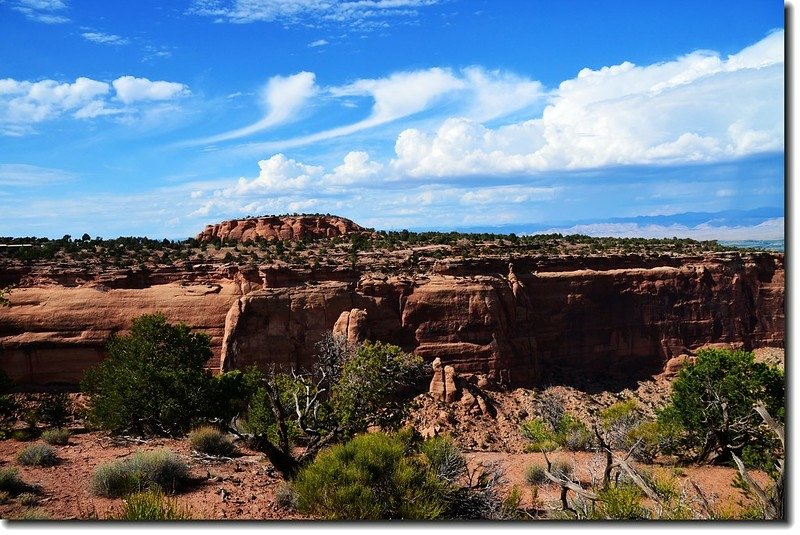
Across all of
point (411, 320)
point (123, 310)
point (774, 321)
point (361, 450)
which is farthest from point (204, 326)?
point (774, 321)

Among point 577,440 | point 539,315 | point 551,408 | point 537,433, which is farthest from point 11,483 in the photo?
point 539,315

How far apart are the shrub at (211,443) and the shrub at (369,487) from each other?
5408 millimetres

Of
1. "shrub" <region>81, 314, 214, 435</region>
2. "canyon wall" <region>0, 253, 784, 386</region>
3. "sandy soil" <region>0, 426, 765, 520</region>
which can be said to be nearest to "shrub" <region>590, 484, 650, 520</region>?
"sandy soil" <region>0, 426, 765, 520</region>

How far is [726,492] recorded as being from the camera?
1433cm

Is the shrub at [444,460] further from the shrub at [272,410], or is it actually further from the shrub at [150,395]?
the shrub at [150,395]

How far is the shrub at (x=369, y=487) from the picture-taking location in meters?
8.46

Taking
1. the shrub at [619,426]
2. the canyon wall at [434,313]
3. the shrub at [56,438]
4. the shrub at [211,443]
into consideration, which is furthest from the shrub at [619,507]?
the canyon wall at [434,313]

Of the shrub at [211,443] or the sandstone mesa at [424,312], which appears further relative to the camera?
the sandstone mesa at [424,312]

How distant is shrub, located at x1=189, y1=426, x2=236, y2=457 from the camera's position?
13.9m

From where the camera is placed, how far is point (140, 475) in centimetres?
988

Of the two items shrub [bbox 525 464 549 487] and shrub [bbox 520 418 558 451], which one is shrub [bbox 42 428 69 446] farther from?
shrub [bbox 520 418 558 451]

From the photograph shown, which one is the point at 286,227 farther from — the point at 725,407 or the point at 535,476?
the point at 725,407

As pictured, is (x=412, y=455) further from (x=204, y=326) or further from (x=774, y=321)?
(x=774, y=321)

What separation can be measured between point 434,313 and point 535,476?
17969 mm
